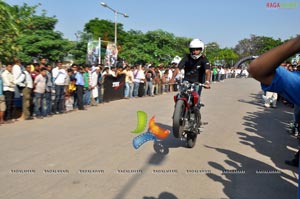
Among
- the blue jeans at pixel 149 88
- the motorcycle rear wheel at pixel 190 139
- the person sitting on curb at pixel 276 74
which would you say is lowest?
the motorcycle rear wheel at pixel 190 139

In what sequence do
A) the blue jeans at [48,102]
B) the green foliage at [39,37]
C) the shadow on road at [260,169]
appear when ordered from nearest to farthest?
the shadow on road at [260,169] → the blue jeans at [48,102] → the green foliage at [39,37]

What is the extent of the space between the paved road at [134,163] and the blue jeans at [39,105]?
65 cm

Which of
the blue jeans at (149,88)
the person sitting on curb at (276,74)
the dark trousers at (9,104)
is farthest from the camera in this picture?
the blue jeans at (149,88)

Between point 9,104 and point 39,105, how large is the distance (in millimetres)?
949

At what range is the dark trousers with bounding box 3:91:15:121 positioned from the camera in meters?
9.17

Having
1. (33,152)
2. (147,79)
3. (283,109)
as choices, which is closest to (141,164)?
(33,152)

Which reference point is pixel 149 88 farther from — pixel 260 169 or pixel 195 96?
pixel 260 169

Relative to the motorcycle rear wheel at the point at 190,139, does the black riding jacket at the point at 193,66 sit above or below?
above

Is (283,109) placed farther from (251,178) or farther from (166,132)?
(251,178)

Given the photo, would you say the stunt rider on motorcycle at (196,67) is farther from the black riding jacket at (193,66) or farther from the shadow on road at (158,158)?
the shadow on road at (158,158)

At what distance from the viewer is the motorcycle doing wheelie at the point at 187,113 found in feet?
19.9

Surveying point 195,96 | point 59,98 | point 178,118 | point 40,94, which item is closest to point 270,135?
point 195,96

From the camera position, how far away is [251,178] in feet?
16.5

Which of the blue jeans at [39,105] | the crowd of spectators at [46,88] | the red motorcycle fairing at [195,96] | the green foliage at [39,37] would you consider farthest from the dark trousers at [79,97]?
the green foliage at [39,37]
